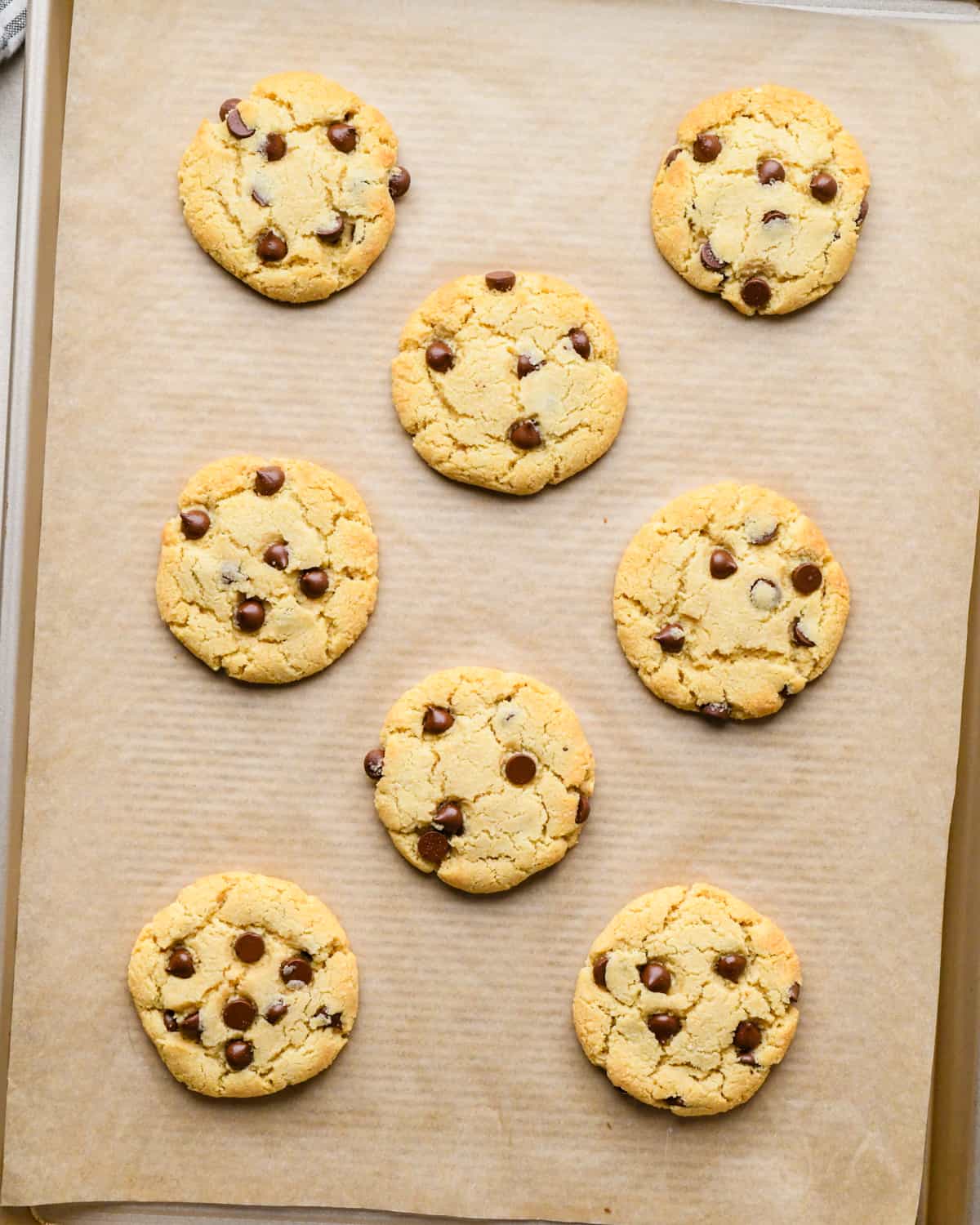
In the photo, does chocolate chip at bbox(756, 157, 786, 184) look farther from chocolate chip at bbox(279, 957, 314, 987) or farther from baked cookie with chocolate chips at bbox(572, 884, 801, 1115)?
chocolate chip at bbox(279, 957, 314, 987)

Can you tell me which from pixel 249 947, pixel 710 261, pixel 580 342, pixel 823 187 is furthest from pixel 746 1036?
pixel 823 187

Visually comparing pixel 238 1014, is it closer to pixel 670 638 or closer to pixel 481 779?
pixel 481 779

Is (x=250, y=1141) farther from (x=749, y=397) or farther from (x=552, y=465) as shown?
(x=749, y=397)

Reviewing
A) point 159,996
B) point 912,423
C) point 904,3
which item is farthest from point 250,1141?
point 904,3

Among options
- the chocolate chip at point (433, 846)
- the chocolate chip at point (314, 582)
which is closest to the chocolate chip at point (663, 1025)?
the chocolate chip at point (433, 846)

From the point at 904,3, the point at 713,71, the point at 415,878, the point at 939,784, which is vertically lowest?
the point at 415,878

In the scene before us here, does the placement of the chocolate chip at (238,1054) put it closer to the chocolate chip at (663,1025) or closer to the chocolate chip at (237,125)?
the chocolate chip at (663,1025)
